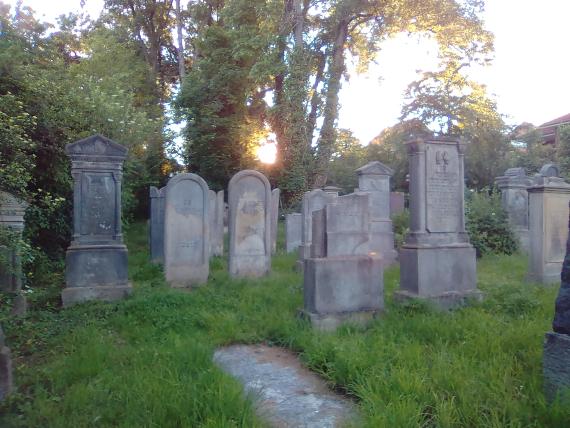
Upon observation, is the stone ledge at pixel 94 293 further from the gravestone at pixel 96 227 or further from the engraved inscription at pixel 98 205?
the engraved inscription at pixel 98 205

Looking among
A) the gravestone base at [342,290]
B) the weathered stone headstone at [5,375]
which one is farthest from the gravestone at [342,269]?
the weathered stone headstone at [5,375]

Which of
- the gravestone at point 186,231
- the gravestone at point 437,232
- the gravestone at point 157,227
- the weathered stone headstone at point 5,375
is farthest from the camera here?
the gravestone at point 157,227

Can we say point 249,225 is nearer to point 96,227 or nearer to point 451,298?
point 96,227

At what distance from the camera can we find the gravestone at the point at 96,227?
24.0 feet

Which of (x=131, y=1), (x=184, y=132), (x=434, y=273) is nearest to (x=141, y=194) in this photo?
(x=184, y=132)

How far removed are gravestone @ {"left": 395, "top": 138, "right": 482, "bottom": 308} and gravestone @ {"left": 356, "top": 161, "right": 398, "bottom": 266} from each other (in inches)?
143

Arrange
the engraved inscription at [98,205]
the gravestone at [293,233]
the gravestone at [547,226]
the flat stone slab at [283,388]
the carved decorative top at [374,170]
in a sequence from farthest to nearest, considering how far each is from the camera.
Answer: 1. the gravestone at [293,233]
2. the carved decorative top at [374,170]
3. the gravestone at [547,226]
4. the engraved inscription at [98,205]
5. the flat stone slab at [283,388]

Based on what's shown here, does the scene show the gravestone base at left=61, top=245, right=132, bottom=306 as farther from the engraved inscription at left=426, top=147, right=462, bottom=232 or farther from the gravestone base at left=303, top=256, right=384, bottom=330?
the engraved inscription at left=426, top=147, right=462, bottom=232

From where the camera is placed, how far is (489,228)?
12.1 metres

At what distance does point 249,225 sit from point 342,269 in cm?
382

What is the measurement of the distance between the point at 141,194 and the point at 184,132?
4.13 meters

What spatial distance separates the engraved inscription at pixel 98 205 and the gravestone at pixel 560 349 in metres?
6.49

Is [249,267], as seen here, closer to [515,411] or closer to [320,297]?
[320,297]

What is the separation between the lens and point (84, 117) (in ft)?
37.0
